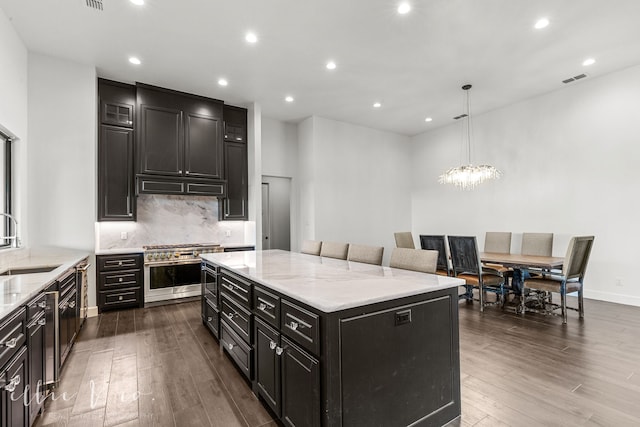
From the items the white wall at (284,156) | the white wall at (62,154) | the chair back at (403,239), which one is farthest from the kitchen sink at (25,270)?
the chair back at (403,239)

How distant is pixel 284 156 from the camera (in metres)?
6.83

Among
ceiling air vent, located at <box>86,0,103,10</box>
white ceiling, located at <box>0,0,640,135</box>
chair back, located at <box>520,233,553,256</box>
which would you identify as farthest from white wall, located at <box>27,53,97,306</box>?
chair back, located at <box>520,233,553,256</box>

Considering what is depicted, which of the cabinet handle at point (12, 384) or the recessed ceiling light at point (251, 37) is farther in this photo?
the recessed ceiling light at point (251, 37)

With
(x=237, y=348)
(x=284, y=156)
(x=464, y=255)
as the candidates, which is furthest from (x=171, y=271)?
(x=464, y=255)

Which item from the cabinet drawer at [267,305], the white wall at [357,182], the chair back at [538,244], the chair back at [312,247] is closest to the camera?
the cabinet drawer at [267,305]

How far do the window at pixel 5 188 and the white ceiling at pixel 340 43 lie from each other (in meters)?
1.31

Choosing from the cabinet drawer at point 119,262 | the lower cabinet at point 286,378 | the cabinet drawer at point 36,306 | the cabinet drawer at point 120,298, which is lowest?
the cabinet drawer at point 120,298

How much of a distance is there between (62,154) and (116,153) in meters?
0.64

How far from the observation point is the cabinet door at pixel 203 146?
5.15 m

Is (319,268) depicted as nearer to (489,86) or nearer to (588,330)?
(588,330)

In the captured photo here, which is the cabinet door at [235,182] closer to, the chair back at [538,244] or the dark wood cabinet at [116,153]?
the dark wood cabinet at [116,153]

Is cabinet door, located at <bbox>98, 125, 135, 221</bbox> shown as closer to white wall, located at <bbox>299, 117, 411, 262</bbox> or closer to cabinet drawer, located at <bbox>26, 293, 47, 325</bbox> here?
cabinet drawer, located at <bbox>26, 293, 47, 325</bbox>

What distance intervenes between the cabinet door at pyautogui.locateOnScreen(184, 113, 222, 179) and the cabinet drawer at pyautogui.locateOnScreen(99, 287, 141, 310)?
1.98 meters

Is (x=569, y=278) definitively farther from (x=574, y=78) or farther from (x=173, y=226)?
(x=173, y=226)
